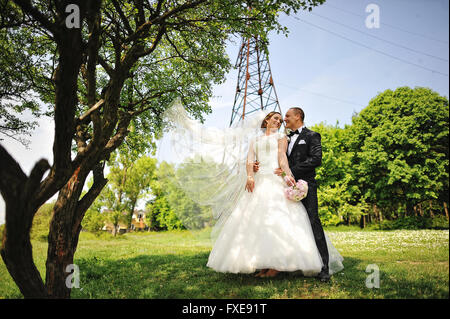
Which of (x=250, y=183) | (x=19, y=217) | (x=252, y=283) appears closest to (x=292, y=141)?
(x=250, y=183)

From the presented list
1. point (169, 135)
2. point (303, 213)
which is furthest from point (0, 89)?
point (303, 213)

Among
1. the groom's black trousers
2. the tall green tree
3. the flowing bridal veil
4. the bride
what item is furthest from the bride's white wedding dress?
the tall green tree

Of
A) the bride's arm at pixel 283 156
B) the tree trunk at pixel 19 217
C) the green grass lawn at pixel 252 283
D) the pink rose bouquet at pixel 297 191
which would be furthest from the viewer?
the bride's arm at pixel 283 156

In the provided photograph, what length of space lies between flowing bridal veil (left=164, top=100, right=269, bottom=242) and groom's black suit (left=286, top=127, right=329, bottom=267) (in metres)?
1.04

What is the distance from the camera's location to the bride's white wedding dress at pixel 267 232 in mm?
4211

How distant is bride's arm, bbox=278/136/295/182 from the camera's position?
4.87m

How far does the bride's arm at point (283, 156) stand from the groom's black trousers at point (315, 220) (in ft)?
1.76

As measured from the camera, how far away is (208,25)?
18.6 ft

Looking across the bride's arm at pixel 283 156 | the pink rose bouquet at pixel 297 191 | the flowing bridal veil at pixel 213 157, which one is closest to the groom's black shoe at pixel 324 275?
the pink rose bouquet at pixel 297 191

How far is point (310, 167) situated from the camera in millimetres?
4758

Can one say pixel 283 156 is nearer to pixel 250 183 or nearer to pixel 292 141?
pixel 292 141

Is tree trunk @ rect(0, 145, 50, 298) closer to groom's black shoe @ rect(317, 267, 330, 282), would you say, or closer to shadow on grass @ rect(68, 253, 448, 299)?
shadow on grass @ rect(68, 253, 448, 299)

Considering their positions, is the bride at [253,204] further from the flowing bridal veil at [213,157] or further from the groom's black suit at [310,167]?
the groom's black suit at [310,167]

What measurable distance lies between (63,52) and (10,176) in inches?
67.8
